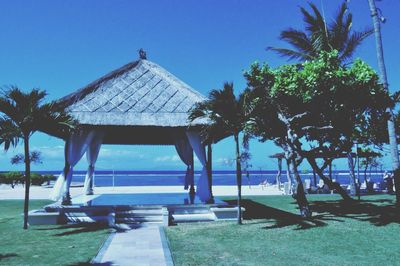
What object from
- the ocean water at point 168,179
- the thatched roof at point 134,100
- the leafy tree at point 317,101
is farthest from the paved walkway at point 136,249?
the ocean water at point 168,179

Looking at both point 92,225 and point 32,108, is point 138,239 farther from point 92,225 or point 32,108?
point 32,108

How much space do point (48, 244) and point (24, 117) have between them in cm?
342

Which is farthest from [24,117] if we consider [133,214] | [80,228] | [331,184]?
[331,184]

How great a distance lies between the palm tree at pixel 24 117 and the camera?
8.77m

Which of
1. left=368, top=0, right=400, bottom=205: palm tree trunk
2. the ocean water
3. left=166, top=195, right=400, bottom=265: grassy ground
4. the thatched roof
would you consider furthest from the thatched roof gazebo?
the ocean water

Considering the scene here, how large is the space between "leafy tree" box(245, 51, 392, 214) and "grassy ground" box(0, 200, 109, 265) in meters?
5.84

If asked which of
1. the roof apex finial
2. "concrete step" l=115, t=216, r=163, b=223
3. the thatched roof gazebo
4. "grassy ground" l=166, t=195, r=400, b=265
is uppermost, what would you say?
the roof apex finial

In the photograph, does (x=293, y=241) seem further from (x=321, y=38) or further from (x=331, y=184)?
(x=321, y=38)

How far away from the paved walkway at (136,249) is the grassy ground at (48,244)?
272mm

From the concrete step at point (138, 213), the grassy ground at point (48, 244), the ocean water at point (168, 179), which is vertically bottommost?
the grassy ground at point (48, 244)

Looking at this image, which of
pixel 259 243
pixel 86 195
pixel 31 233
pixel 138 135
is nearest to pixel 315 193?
pixel 138 135

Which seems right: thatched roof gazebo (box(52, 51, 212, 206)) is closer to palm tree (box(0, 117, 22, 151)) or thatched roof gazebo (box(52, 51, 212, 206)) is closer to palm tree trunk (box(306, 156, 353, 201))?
palm tree (box(0, 117, 22, 151))

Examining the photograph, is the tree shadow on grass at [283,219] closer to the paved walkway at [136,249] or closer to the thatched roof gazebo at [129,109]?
the thatched roof gazebo at [129,109]

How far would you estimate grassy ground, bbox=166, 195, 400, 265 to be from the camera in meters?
5.82
